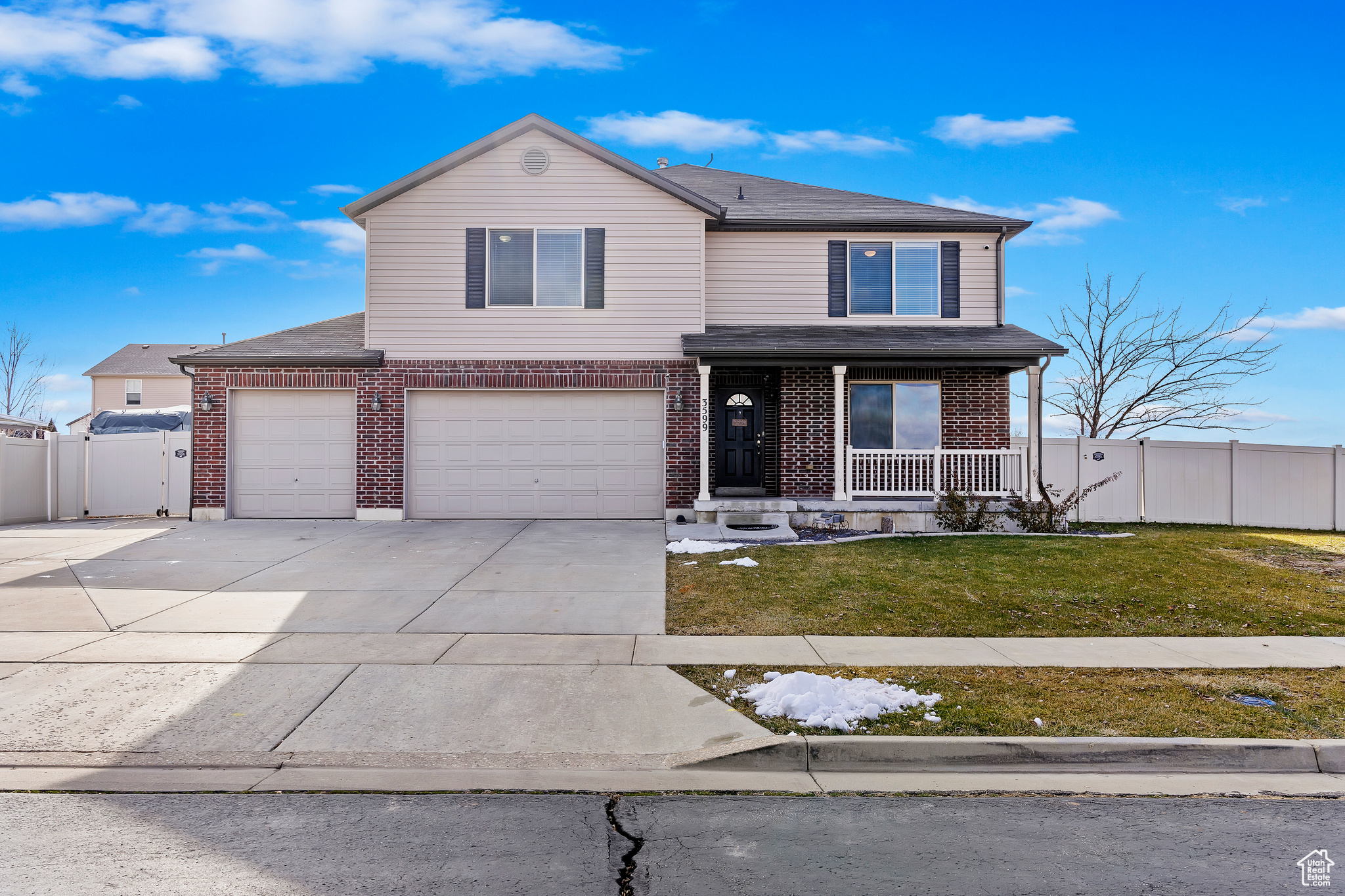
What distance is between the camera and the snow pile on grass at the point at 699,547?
12.1 m

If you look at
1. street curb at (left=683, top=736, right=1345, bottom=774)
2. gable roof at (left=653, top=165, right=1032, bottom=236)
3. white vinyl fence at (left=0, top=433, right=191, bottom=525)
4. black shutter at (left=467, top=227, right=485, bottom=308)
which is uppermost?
gable roof at (left=653, top=165, right=1032, bottom=236)

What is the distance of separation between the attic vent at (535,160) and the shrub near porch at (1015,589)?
876 cm

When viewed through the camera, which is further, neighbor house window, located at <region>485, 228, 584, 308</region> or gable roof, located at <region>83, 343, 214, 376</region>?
gable roof, located at <region>83, 343, 214, 376</region>

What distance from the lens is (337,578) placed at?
1021 centimetres

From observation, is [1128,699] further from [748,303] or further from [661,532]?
[748,303]

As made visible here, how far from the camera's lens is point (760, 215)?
16688 mm

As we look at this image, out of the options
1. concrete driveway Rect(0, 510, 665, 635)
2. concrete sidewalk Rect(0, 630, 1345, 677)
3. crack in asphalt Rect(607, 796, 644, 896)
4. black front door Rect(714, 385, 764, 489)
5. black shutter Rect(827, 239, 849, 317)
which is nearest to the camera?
crack in asphalt Rect(607, 796, 644, 896)

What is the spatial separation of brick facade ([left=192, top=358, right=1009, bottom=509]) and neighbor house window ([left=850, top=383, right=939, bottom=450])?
2.75 ft

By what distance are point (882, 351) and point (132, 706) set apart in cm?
1240

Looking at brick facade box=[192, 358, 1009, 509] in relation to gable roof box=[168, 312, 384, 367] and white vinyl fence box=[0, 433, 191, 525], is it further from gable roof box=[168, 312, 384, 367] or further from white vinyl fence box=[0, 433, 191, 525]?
white vinyl fence box=[0, 433, 191, 525]

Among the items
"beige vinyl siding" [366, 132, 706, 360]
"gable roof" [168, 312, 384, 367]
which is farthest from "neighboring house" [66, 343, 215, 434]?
"beige vinyl siding" [366, 132, 706, 360]

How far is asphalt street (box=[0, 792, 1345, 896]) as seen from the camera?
3.49m

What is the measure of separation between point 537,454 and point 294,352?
511 cm

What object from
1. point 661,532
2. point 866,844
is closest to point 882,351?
point 661,532
